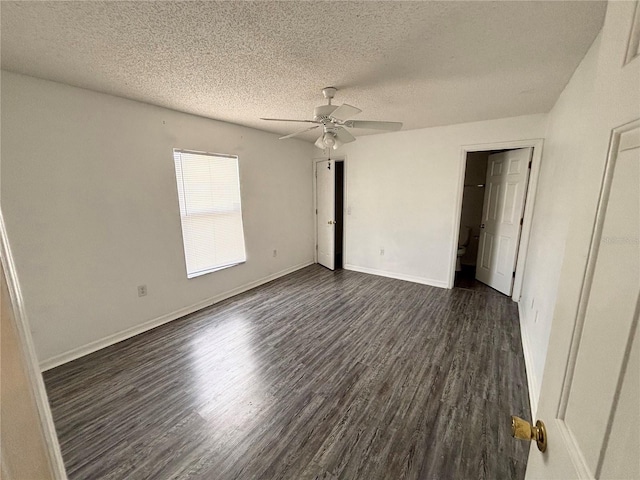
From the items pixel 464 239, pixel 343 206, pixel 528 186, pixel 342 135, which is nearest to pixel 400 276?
pixel 464 239

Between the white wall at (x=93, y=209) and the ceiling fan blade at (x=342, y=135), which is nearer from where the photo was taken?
the white wall at (x=93, y=209)

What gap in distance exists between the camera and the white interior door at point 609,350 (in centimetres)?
40

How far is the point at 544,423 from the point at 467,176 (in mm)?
4755

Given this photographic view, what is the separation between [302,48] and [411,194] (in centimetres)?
284

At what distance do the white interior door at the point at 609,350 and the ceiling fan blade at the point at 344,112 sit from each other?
1647mm

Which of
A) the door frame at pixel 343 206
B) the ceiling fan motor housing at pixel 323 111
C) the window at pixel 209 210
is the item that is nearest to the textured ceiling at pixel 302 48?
the ceiling fan motor housing at pixel 323 111

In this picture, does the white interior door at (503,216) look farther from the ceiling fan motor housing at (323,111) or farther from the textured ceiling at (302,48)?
the ceiling fan motor housing at (323,111)

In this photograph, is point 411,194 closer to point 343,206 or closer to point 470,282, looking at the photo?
point 343,206

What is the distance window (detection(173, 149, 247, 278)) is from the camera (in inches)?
119

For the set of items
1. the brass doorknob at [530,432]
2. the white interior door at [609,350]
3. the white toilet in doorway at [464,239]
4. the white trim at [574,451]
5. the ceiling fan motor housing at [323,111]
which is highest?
the ceiling fan motor housing at [323,111]

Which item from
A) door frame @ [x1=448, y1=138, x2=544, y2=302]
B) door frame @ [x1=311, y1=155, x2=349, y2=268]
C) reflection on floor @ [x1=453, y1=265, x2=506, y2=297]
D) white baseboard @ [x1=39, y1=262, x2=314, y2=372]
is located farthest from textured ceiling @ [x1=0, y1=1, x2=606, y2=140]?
reflection on floor @ [x1=453, y1=265, x2=506, y2=297]

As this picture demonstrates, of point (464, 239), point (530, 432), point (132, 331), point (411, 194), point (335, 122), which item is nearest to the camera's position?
point (530, 432)

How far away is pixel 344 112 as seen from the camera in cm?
196

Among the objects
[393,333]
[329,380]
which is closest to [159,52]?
[329,380]
